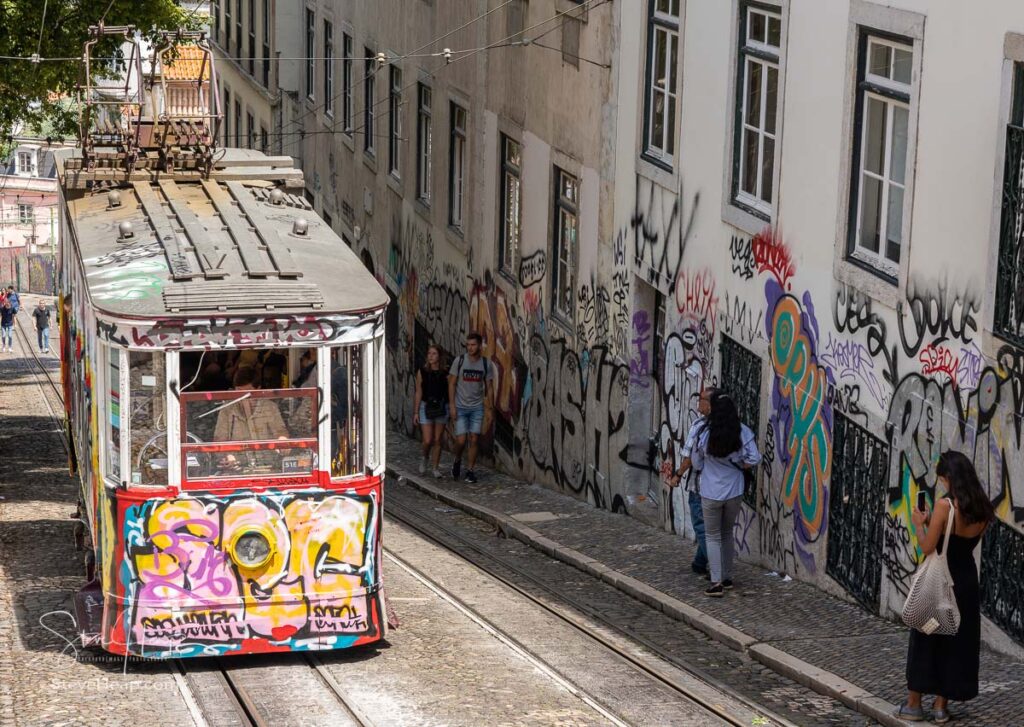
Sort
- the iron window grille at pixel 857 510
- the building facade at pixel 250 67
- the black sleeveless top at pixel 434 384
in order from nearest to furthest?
the iron window grille at pixel 857 510 → the black sleeveless top at pixel 434 384 → the building facade at pixel 250 67

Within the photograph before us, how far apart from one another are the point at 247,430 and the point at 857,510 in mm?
4102

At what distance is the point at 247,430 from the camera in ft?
32.7

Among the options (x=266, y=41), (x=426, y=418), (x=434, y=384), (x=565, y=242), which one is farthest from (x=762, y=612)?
(x=266, y=41)

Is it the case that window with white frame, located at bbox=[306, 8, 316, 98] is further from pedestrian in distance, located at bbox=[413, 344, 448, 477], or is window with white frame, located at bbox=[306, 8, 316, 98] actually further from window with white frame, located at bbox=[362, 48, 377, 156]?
pedestrian in distance, located at bbox=[413, 344, 448, 477]

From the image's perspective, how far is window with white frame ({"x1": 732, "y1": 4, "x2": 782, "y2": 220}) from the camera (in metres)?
12.8

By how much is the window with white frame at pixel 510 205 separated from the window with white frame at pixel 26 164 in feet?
236

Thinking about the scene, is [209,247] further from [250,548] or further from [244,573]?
[244,573]

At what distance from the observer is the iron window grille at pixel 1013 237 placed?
9312 millimetres

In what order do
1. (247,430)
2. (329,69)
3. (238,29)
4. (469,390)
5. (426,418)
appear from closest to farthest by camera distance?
(247,430)
(469,390)
(426,418)
(329,69)
(238,29)

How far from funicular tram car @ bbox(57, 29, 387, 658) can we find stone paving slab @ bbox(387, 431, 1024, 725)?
2.51 metres

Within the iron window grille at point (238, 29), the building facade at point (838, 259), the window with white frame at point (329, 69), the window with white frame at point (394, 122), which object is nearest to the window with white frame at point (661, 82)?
the building facade at point (838, 259)

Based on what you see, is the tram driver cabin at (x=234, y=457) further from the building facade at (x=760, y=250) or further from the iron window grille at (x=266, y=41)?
the iron window grille at (x=266, y=41)

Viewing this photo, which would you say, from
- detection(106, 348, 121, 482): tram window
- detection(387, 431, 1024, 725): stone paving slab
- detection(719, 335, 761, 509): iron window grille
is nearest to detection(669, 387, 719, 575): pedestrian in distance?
detection(387, 431, 1024, 725): stone paving slab

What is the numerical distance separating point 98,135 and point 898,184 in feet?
24.5
